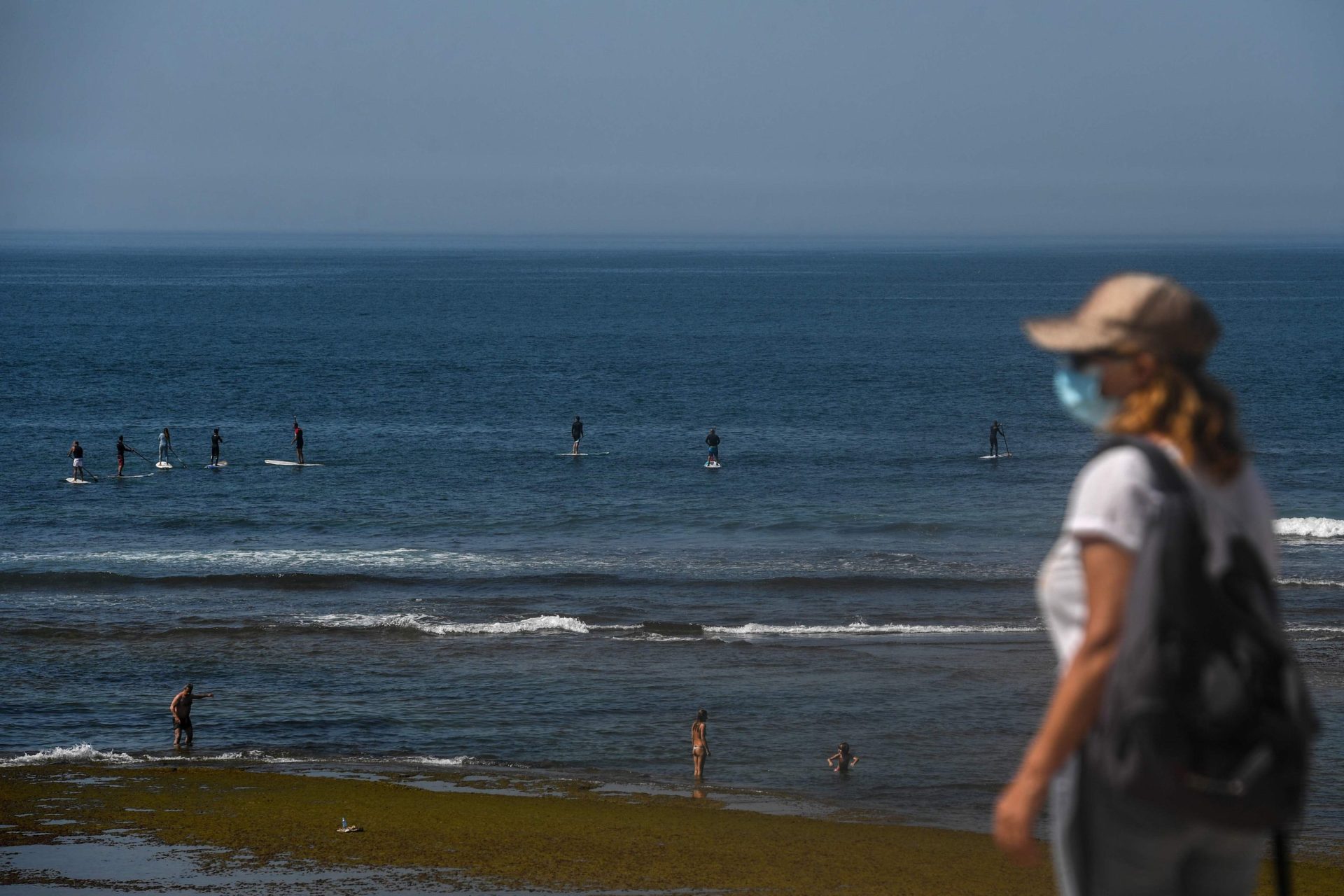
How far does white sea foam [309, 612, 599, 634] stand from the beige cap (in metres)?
28.7

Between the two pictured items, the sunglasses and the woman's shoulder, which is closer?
the woman's shoulder

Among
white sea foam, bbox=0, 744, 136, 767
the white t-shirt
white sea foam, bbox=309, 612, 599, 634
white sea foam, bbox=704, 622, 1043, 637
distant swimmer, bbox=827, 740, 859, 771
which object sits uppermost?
the white t-shirt

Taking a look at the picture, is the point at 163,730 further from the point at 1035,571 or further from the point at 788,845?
the point at 1035,571

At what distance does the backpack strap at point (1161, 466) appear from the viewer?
115 inches

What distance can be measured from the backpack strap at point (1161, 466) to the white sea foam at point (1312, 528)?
43.0m

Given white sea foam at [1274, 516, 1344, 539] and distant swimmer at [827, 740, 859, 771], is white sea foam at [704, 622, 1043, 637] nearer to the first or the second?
distant swimmer at [827, 740, 859, 771]

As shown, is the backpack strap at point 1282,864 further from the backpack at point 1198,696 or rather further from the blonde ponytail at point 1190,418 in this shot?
the blonde ponytail at point 1190,418

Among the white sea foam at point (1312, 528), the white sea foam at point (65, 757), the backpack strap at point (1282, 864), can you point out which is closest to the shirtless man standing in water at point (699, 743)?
the white sea foam at point (65, 757)

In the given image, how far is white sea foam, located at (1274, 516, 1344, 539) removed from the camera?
43.0 meters

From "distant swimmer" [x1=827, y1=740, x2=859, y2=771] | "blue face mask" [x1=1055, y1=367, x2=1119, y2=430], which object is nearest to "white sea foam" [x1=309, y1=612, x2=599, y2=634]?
"distant swimmer" [x1=827, y1=740, x2=859, y2=771]

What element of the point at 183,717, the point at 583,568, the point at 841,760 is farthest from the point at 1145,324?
the point at 583,568

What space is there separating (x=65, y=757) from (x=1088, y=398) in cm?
2229

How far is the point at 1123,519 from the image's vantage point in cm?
290

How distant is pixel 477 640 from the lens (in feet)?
101
